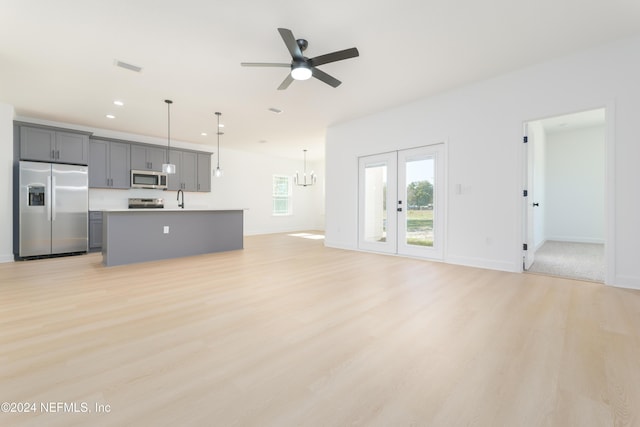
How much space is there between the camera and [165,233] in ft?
17.6

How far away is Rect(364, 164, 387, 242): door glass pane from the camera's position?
581 centimetres

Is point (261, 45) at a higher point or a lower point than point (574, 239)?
higher

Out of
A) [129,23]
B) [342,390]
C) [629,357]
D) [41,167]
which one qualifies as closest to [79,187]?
[41,167]

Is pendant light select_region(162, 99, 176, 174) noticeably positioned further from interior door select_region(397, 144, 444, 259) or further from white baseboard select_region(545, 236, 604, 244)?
white baseboard select_region(545, 236, 604, 244)

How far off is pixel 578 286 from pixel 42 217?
28.7ft

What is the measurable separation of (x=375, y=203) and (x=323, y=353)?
Answer: 4405 mm

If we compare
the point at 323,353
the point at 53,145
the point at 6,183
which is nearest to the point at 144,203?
the point at 53,145

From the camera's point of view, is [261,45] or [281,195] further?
[281,195]

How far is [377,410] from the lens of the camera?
4.41 ft

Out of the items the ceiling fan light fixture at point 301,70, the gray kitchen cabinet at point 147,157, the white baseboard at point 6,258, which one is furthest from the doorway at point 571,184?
the white baseboard at point 6,258

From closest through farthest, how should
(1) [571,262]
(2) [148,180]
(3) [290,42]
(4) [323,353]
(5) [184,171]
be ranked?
1. (4) [323,353]
2. (3) [290,42]
3. (1) [571,262]
4. (2) [148,180]
5. (5) [184,171]

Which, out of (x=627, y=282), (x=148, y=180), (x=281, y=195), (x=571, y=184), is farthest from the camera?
(x=281, y=195)

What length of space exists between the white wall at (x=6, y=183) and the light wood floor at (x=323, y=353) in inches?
104

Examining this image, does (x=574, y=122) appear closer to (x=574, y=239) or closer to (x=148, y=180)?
(x=574, y=239)
